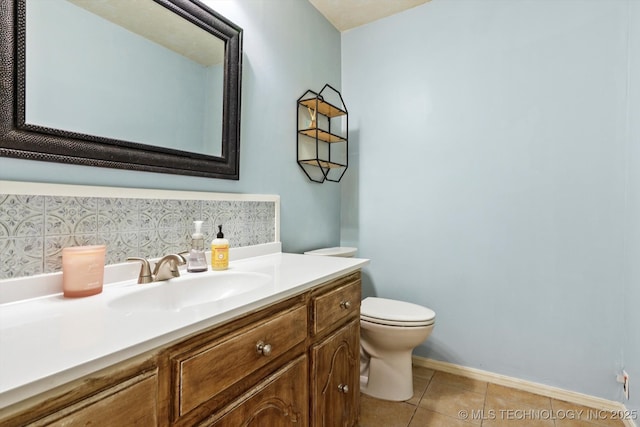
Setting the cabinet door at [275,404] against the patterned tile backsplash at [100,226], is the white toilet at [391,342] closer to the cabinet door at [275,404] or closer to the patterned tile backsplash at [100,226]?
the cabinet door at [275,404]

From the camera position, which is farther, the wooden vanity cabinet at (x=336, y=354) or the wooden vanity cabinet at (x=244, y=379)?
the wooden vanity cabinet at (x=336, y=354)

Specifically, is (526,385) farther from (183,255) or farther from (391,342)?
(183,255)


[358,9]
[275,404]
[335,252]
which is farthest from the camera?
[358,9]

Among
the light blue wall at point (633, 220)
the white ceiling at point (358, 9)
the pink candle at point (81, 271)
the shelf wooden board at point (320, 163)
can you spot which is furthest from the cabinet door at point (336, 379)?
the white ceiling at point (358, 9)

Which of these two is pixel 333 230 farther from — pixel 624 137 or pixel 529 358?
pixel 624 137

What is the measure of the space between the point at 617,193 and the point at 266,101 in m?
1.89

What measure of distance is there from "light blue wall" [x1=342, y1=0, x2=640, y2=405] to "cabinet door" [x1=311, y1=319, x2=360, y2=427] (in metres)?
0.94

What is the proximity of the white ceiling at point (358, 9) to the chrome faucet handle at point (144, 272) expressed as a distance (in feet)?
6.36

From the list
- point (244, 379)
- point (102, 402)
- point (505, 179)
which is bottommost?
point (244, 379)

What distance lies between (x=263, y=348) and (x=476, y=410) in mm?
1425

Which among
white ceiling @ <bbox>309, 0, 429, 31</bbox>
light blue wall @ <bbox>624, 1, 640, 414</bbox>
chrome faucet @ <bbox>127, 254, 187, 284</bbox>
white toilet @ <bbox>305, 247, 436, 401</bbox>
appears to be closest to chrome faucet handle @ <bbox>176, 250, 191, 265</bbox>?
chrome faucet @ <bbox>127, 254, 187, 284</bbox>

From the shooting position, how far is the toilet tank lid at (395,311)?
1.64m

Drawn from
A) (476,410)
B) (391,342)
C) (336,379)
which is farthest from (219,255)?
(476,410)

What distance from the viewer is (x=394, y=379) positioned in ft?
5.70
